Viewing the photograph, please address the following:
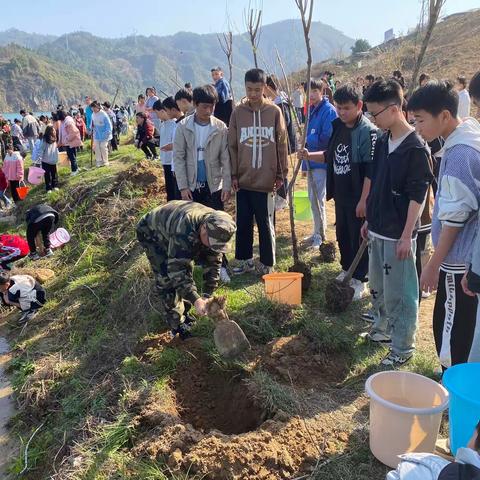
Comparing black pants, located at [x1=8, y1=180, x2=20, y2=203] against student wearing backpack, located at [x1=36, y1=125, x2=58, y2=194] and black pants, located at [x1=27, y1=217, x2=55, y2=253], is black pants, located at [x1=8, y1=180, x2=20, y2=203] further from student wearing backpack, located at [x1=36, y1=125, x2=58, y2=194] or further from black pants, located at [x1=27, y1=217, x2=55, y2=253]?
black pants, located at [x1=27, y1=217, x2=55, y2=253]

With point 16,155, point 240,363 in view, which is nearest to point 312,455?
point 240,363

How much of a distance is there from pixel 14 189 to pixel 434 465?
11076 millimetres

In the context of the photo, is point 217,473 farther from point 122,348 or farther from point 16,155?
point 16,155

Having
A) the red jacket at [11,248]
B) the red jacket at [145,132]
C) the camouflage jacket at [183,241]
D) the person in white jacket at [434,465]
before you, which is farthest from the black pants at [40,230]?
the person in white jacket at [434,465]

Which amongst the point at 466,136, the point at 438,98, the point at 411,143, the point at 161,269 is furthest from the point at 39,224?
the point at 466,136

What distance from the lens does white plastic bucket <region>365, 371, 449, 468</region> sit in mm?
2146

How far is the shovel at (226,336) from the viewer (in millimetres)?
3158

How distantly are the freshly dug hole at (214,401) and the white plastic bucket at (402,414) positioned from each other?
2.57ft

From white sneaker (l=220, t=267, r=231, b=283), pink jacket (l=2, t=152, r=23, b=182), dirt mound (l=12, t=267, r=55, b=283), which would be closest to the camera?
white sneaker (l=220, t=267, r=231, b=283)

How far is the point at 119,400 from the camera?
315cm

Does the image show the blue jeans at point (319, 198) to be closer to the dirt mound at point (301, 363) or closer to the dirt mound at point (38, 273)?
the dirt mound at point (301, 363)

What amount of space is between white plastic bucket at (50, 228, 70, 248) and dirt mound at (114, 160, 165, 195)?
4.26 ft

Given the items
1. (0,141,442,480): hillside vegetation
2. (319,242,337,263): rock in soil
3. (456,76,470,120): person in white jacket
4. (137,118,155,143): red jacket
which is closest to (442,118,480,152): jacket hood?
(0,141,442,480): hillside vegetation

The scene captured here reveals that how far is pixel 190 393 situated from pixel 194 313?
2.94ft
